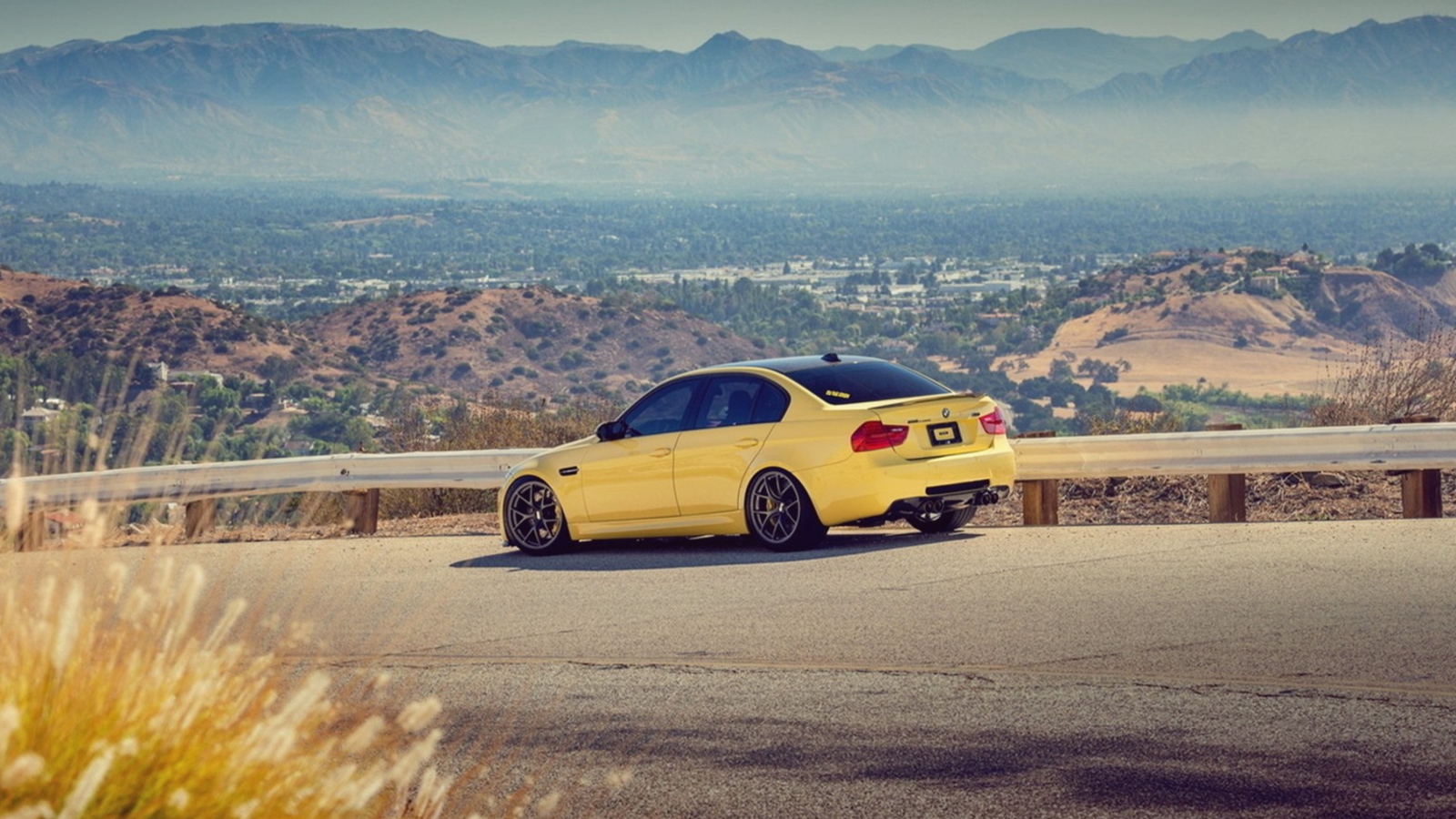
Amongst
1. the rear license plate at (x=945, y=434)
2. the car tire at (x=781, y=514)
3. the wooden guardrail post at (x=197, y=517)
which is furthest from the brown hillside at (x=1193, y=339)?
the car tire at (x=781, y=514)

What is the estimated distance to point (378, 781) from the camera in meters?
4.11

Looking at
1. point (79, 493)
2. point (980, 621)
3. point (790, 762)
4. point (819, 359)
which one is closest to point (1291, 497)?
point (819, 359)

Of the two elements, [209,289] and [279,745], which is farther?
[209,289]

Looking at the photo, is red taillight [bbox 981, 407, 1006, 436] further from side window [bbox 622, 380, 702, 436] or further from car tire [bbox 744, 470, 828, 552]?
side window [bbox 622, 380, 702, 436]

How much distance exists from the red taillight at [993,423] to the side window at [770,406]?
4.72 ft

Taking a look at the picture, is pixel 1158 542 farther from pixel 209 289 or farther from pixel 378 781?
pixel 209 289

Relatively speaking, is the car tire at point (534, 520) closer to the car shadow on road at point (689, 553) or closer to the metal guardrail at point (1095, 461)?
the car shadow on road at point (689, 553)

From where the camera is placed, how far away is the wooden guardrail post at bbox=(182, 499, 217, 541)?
1688cm

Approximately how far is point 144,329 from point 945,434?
70.3m

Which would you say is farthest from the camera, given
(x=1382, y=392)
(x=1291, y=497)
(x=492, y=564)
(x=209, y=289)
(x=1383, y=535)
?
(x=209, y=289)

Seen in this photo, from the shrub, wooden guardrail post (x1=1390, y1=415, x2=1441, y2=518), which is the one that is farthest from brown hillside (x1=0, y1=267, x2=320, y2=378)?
wooden guardrail post (x1=1390, y1=415, x2=1441, y2=518)

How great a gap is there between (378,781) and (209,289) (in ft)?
523

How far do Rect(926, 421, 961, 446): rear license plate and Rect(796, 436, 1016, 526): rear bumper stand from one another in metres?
0.11

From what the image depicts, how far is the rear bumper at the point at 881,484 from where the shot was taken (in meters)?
12.6
